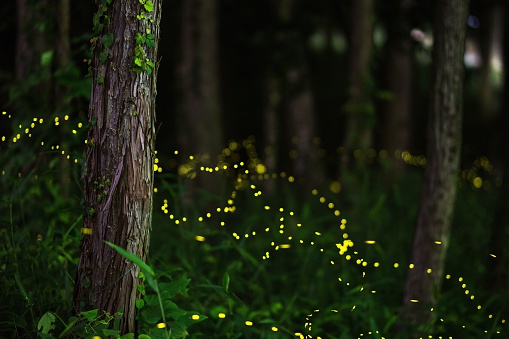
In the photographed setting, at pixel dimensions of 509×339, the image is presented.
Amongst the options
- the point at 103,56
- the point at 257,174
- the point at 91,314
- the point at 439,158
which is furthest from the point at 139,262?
the point at 257,174

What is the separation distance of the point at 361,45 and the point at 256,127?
667cm

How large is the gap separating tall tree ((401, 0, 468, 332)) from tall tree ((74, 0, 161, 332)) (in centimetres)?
242

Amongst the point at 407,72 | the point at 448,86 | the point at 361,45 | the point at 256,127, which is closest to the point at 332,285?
the point at 448,86

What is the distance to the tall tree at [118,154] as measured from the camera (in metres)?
3.26

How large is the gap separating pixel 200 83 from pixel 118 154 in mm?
5271

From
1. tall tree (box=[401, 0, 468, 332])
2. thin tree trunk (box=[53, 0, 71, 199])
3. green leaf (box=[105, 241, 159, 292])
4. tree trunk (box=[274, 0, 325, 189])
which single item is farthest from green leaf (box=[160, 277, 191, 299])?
tree trunk (box=[274, 0, 325, 189])

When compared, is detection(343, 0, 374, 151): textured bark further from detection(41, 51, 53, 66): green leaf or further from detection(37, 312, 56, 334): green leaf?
detection(37, 312, 56, 334): green leaf

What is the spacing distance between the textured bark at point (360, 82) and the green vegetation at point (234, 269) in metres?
0.27

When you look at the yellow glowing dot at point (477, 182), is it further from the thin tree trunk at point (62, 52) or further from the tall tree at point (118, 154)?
the tall tree at point (118, 154)

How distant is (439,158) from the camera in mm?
4824

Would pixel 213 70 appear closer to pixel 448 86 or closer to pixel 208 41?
pixel 208 41

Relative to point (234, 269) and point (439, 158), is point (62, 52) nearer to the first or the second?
point (234, 269)

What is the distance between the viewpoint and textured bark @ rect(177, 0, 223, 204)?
8414mm

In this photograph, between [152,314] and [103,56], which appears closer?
[103,56]
